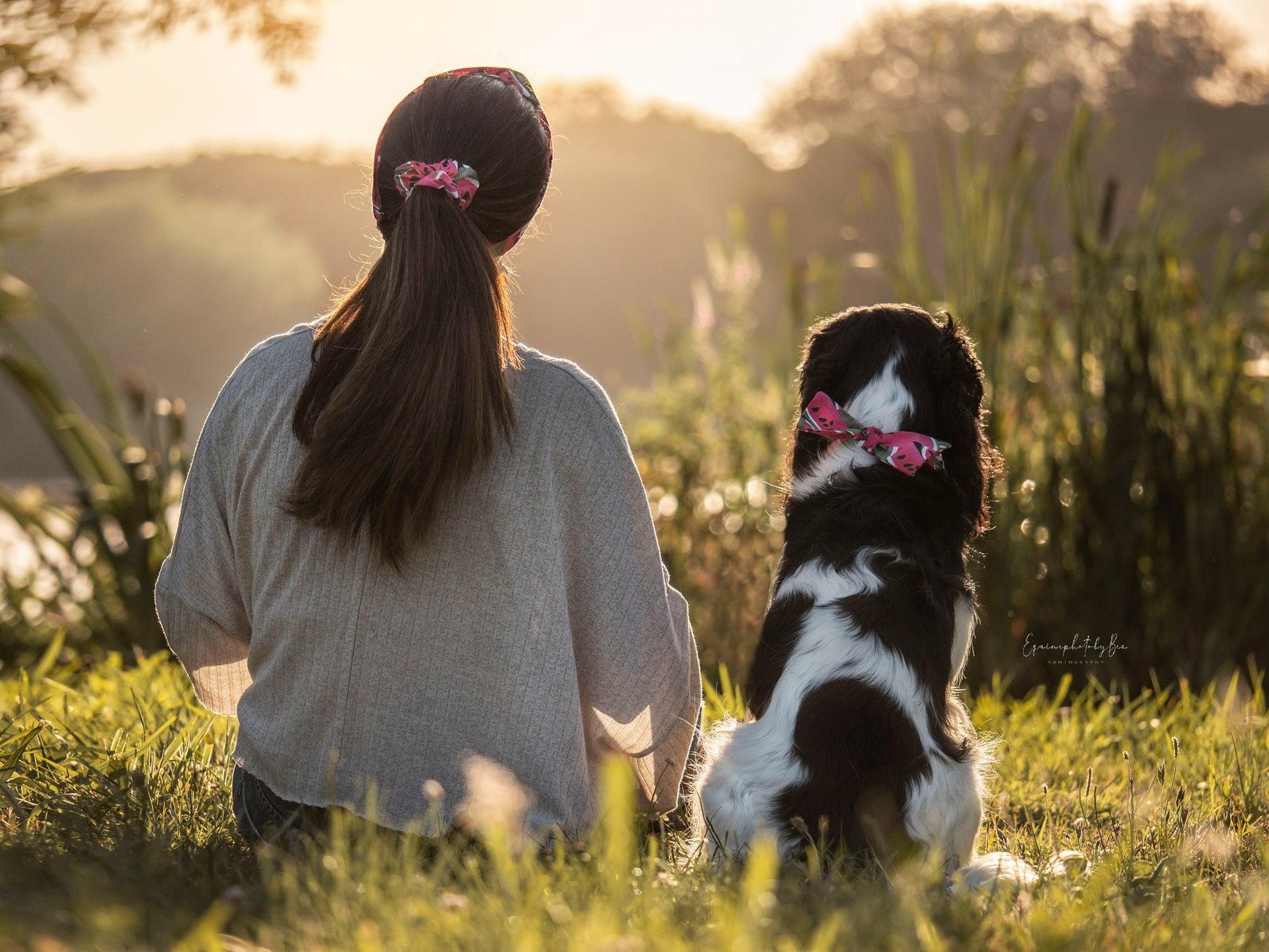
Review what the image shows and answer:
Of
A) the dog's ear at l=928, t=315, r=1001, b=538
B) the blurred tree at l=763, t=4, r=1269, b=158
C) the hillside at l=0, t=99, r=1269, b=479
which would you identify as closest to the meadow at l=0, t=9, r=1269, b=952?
the dog's ear at l=928, t=315, r=1001, b=538

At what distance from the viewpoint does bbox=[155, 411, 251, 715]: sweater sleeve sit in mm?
2354

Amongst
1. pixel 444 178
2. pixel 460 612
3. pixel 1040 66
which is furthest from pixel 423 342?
pixel 1040 66

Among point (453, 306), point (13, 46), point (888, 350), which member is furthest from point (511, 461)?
point (13, 46)

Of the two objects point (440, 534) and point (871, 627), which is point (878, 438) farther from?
point (440, 534)

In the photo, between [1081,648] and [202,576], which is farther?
[1081,648]

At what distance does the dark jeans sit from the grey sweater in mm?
49

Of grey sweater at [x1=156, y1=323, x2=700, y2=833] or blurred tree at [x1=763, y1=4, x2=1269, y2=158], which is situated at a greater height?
blurred tree at [x1=763, y1=4, x2=1269, y2=158]

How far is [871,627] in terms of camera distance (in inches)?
85.4

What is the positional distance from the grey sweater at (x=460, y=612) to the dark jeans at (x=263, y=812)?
49 mm

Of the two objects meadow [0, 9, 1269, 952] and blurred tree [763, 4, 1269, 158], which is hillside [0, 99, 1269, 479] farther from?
meadow [0, 9, 1269, 952]

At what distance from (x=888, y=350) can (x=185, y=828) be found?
1.77 m

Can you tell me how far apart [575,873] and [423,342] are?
3.09 feet

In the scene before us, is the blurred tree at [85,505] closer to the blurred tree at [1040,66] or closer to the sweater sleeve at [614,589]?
the sweater sleeve at [614,589]

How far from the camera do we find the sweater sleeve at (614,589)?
2.21 metres
